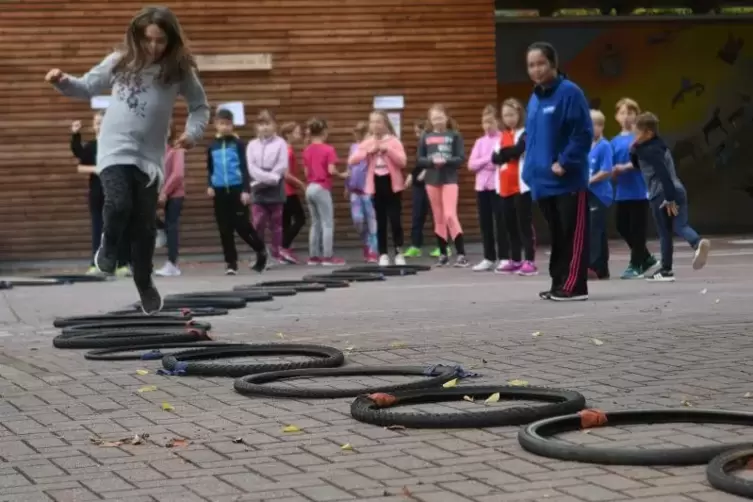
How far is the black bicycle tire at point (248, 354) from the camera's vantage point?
7.79 meters

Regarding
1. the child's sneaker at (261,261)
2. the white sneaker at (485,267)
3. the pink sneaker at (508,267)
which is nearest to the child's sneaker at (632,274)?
the pink sneaker at (508,267)

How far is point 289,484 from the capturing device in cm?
497

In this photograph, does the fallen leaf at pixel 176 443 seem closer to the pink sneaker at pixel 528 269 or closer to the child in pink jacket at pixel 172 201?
the pink sneaker at pixel 528 269

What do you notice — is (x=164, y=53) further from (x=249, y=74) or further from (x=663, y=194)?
(x=249, y=74)

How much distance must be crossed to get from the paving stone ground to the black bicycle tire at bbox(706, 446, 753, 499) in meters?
0.05

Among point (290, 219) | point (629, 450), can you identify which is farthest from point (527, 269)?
point (629, 450)

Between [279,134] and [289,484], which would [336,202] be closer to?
[279,134]

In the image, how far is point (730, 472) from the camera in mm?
4809

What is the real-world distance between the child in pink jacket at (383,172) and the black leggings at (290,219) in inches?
91.2

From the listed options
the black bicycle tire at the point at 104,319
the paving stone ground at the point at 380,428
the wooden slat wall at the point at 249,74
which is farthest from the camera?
the wooden slat wall at the point at 249,74

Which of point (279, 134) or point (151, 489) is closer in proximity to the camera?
point (151, 489)

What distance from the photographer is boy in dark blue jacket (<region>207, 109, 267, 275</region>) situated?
1850 cm

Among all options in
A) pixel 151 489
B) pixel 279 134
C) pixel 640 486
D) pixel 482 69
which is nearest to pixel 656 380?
pixel 640 486

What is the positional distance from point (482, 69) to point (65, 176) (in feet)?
21.2
